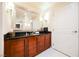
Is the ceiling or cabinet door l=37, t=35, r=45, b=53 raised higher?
the ceiling

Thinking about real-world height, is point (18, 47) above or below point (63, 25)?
below

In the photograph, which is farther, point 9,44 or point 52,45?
point 52,45

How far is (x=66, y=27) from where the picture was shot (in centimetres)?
222

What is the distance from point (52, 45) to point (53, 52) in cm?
15

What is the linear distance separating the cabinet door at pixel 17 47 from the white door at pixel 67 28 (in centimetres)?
64

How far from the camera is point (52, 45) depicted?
2.23 m

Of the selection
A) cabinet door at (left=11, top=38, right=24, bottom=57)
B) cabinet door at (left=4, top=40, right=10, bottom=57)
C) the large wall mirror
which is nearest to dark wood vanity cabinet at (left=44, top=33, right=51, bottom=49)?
the large wall mirror

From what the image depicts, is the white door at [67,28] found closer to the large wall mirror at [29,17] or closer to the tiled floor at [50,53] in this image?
the tiled floor at [50,53]

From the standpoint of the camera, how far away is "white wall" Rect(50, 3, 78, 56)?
7.20 ft

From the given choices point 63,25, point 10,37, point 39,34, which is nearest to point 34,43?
point 39,34

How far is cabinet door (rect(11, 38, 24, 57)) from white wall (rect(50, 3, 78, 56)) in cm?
63

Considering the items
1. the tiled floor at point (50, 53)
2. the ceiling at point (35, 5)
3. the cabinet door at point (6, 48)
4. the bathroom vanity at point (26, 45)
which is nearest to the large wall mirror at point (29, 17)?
the ceiling at point (35, 5)

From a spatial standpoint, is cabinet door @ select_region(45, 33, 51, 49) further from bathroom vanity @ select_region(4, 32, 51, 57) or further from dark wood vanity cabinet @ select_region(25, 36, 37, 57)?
dark wood vanity cabinet @ select_region(25, 36, 37, 57)

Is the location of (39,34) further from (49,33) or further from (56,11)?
(56,11)
